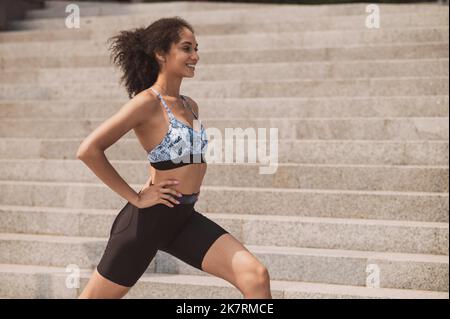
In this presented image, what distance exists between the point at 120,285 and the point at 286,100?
4658 millimetres

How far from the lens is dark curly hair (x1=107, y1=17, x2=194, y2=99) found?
11.1 ft

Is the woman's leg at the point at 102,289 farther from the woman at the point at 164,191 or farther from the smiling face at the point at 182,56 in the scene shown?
the smiling face at the point at 182,56

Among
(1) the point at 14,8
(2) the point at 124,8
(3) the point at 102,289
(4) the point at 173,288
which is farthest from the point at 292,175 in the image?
(1) the point at 14,8

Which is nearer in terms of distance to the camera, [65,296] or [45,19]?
[65,296]

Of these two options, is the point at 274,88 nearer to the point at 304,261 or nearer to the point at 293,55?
the point at 293,55

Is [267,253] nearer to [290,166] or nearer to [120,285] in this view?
[290,166]

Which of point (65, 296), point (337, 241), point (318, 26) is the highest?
point (318, 26)

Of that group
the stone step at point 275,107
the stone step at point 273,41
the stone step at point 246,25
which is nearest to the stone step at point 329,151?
the stone step at point 275,107

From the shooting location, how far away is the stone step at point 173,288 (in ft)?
16.7

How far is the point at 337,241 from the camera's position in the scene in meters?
5.73

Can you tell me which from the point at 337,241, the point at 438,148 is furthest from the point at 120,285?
the point at 438,148

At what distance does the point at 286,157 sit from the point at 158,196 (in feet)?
12.0

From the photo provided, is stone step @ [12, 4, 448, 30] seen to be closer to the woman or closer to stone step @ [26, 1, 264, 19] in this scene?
stone step @ [26, 1, 264, 19]
